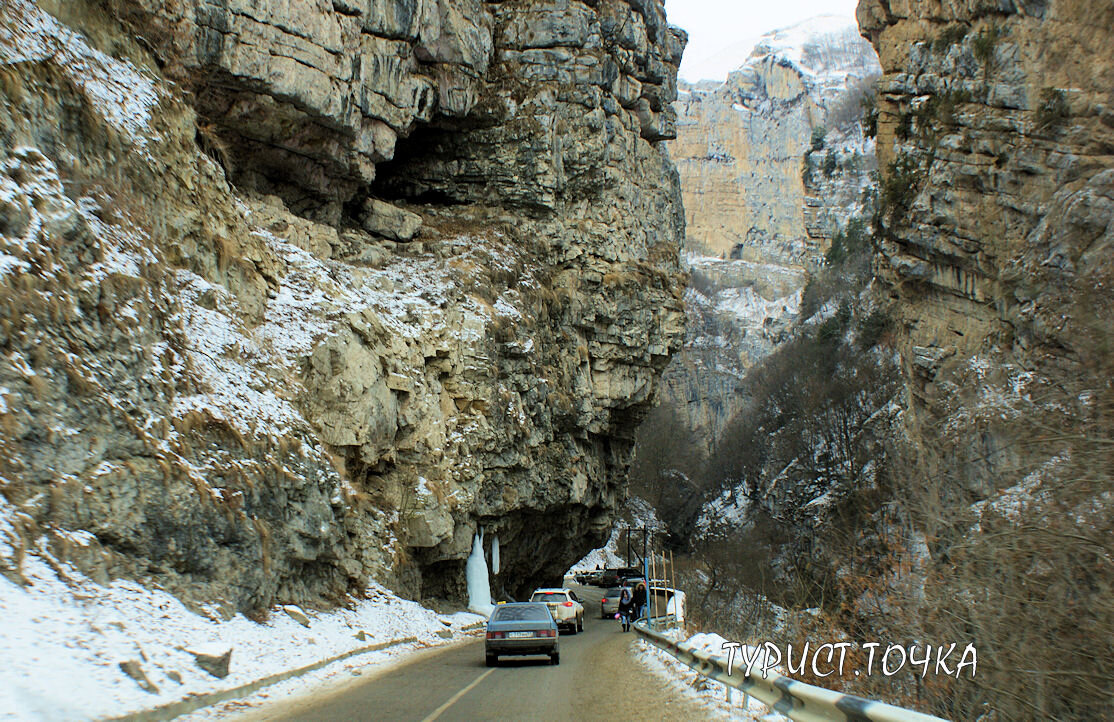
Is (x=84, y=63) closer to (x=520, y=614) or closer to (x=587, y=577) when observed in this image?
(x=520, y=614)

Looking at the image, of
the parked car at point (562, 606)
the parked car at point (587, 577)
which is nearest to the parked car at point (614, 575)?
the parked car at point (587, 577)

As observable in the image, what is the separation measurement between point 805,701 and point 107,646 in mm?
7163

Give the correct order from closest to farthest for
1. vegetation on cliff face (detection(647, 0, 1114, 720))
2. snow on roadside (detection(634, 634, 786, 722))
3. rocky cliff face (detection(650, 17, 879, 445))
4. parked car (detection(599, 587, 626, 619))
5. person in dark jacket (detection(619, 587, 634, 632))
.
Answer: vegetation on cliff face (detection(647, 0, 1114, 720)), snow on roadside (detection(634, 634, 786, 722)), person in dark jacket (detection(619, 587, 634, 632)), parked car (detection(599, 587, 626, 619)), rocky cliff face (detection(650, 17, 879, 445))

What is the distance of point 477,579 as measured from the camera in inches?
1029

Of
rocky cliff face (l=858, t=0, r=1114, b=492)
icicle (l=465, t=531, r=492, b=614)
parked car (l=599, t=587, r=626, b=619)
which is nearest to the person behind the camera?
icicle (l=465, t=531, r=492, b=614)

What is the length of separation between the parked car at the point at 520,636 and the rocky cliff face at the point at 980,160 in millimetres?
17296

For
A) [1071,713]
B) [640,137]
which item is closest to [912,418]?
[640,137]

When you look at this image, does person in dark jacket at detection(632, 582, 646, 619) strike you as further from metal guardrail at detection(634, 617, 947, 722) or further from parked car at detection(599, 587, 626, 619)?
metal guardrail at detection(634, 617, 947, 722)

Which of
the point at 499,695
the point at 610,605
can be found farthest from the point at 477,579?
the point at 499,695

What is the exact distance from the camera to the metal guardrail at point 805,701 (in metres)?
4.40

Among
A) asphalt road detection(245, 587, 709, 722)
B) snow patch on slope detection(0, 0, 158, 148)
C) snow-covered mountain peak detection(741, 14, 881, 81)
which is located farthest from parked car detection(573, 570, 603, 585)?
snow-covered mountain peak detection(741, 14, 881, 81)

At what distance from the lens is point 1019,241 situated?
31078 mm

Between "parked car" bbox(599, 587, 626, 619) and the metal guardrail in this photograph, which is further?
"parked car" bbox(599, 587, 626, 619)

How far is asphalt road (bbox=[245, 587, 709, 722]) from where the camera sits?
27.5 feet
